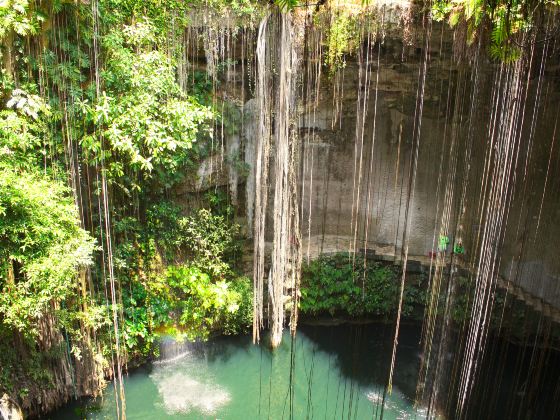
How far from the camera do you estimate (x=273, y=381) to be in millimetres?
7055

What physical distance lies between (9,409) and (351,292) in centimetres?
535

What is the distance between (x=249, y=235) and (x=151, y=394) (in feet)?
9.88

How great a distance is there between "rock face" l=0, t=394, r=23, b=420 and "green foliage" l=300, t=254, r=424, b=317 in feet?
14.7

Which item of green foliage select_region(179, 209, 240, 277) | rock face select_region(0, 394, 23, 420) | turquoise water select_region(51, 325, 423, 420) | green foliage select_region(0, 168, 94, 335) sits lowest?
turquoise water select_region(51, 325, 423, 420)

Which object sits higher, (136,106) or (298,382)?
(136,106)

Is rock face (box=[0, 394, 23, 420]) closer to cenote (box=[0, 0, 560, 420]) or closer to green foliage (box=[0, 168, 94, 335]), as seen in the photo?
cenote (box=[0, 0, 560, 420])

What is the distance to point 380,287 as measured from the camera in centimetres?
820

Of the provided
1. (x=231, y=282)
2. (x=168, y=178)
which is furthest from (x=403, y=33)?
(x=231, y=282)

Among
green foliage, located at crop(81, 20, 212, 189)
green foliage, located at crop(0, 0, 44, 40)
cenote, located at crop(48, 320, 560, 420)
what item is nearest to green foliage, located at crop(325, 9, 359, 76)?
green foliage, located at crop(81, 20, 212, 189)

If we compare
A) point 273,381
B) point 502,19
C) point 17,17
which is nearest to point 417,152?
point 502,19

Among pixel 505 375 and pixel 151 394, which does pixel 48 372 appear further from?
pixel 505 375

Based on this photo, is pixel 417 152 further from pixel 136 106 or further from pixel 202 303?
pixel 202 303

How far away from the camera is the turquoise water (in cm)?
610

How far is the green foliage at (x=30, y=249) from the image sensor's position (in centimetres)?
413
